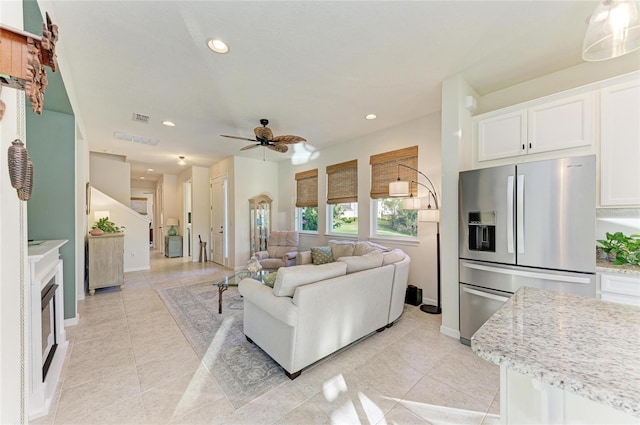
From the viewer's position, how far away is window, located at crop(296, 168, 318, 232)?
5.66 meters

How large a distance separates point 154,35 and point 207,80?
0.67 meters

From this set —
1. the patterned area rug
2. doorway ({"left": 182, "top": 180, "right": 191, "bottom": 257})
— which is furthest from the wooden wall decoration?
doorway ({"left": 182, "top": 180, "right": 191, "bottom": 257})

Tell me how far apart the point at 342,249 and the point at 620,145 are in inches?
127

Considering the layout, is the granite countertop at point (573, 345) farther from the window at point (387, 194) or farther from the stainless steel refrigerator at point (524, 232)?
Answer: the window at point (387, 194)

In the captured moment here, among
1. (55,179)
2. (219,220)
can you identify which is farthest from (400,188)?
(219,220)

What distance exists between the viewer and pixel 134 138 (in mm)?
4652

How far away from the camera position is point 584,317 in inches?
38.9

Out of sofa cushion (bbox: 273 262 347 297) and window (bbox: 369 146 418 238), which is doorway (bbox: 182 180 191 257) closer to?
window (bbox: 369 146 418 238)

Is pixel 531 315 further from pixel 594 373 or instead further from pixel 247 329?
pixel 247 329

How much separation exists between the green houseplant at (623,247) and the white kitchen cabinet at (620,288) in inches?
11.9

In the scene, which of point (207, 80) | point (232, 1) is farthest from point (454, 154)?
point (207, 80)

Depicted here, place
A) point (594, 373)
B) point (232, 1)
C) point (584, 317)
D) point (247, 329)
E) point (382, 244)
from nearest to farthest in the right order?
point (594, 373) < point (584, 317) < point (232, 1) < point (247, 329) < point (382, 244)

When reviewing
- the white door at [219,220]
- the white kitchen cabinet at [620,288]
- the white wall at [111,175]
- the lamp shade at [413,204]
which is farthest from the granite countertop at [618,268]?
the white wall at [111,175]

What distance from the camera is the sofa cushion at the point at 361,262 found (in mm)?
2548
